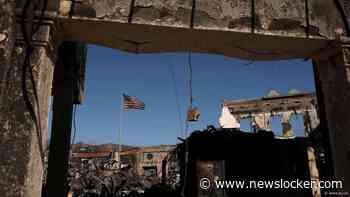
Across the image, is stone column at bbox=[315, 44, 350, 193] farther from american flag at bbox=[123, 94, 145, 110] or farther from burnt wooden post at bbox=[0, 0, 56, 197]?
american flag at bbox=[123, 94, 145, 110]

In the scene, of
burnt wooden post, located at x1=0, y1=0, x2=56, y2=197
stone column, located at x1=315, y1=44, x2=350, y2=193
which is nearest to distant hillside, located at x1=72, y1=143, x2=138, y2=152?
stone column, located at x1=315, y1=44, x2=350, y2=193

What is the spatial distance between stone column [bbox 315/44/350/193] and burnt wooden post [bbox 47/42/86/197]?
4.60 metres

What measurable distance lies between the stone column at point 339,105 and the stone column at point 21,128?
305cm

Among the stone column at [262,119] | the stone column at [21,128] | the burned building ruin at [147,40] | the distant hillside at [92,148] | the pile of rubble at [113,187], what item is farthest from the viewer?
the distant hillside at [92,148]

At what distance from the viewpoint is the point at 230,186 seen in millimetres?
8508

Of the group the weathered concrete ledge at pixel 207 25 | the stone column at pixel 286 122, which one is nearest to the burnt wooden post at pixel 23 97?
the weathered concrete ledge at pixel 207 25

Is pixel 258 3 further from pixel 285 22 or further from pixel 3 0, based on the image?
pixel 3 0

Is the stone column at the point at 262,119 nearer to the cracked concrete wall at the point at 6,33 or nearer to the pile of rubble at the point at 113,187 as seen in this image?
the pile of rubble at the point at 113,187

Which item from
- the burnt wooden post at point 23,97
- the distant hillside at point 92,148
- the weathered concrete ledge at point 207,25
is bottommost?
the distant hillside at point 92,148

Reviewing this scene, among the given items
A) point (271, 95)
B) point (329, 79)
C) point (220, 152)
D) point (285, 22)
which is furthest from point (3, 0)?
point (271, 95)

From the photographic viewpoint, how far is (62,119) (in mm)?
6699

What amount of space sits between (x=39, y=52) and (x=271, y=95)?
63.6 feet

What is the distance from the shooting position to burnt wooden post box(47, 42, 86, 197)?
621 centimetres

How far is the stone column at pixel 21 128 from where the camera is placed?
2674mm
